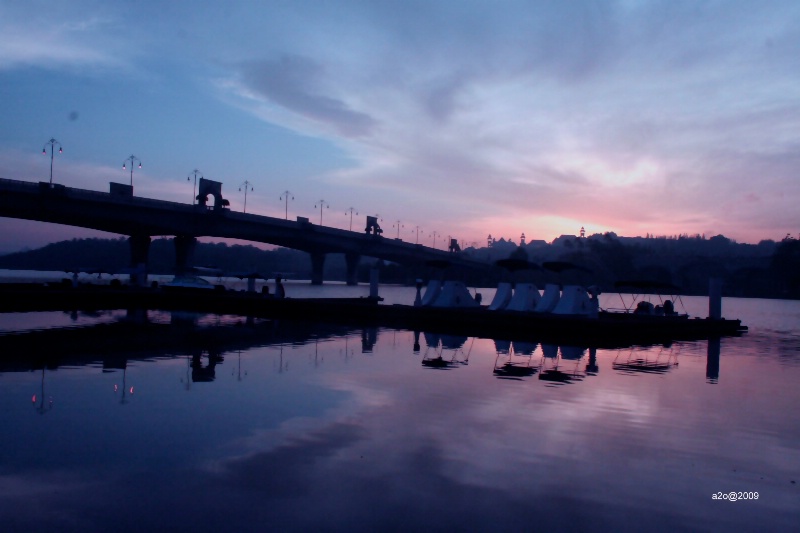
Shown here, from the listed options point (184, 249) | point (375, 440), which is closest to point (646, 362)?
point (375, 440)

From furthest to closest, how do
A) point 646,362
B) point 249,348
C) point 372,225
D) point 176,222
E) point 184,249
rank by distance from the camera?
1. point 372,225
2. point 184,249
3. point 176,222
4. point 646,362
5. point 249,348

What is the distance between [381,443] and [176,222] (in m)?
64.5

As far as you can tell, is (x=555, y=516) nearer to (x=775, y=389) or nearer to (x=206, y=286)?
(x=775, y=389)

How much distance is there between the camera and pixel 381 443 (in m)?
8.28

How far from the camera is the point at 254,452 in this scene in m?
7.71

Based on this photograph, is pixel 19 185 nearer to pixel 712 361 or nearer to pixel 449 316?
pixel 449 316

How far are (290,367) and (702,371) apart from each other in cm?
1023

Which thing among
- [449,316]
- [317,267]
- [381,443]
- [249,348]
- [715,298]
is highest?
[317,267]

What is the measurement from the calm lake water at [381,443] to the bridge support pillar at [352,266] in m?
82.3

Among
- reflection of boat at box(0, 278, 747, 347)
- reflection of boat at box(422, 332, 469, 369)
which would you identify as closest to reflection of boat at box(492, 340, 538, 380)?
reflection of boat at box(422, 332, 469, 369)

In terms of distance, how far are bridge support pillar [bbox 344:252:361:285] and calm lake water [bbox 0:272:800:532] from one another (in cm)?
8229

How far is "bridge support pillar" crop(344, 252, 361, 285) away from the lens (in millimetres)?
98800

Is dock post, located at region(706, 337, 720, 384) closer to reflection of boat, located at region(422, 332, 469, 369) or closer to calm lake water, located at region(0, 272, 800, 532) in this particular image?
calm lake water, located at region(0, 272, 800, 532)

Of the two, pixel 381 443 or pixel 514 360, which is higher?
pixel 514 360
